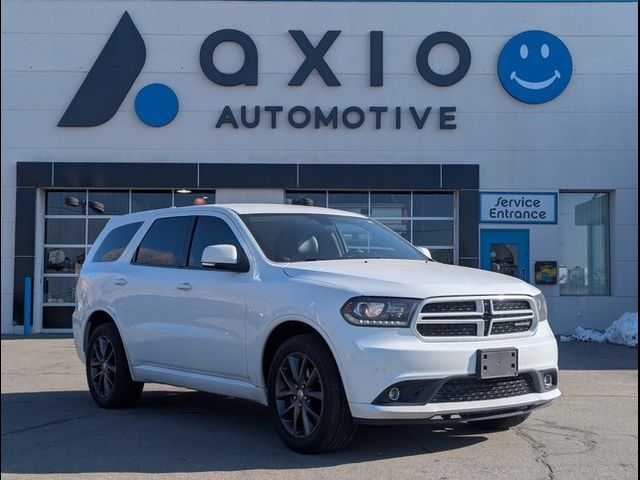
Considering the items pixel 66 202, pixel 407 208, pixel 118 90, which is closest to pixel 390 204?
pixel 407 208

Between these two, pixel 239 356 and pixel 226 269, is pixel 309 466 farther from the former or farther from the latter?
pixel 226 269

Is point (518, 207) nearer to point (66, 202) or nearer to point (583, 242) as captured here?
point (583, 242)

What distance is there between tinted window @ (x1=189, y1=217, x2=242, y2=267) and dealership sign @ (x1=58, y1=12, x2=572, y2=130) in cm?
1031

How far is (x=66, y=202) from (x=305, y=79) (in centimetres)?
591

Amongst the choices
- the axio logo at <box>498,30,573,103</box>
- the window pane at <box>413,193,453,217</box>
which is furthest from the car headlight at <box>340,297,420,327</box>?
the axio logo at <box>498,30,573,103</box>

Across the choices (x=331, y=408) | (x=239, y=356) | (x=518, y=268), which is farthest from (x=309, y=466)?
(x=518, y=268)

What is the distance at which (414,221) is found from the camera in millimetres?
17578

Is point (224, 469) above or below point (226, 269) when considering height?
below

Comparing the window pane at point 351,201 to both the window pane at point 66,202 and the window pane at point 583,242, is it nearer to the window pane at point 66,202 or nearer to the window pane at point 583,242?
the window pane at point 583,242

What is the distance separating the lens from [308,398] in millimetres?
5750

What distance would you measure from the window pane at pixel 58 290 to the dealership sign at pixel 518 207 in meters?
9.03

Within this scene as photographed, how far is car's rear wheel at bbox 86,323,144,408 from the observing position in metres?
7.73

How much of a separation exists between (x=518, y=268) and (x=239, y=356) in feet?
38.7

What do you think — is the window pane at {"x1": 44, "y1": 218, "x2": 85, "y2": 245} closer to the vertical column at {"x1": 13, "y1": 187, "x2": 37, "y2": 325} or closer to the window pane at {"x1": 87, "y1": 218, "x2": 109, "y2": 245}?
the window pane at {"x1": 87, "y1": 218, "x2": 109, "y2": 245}
